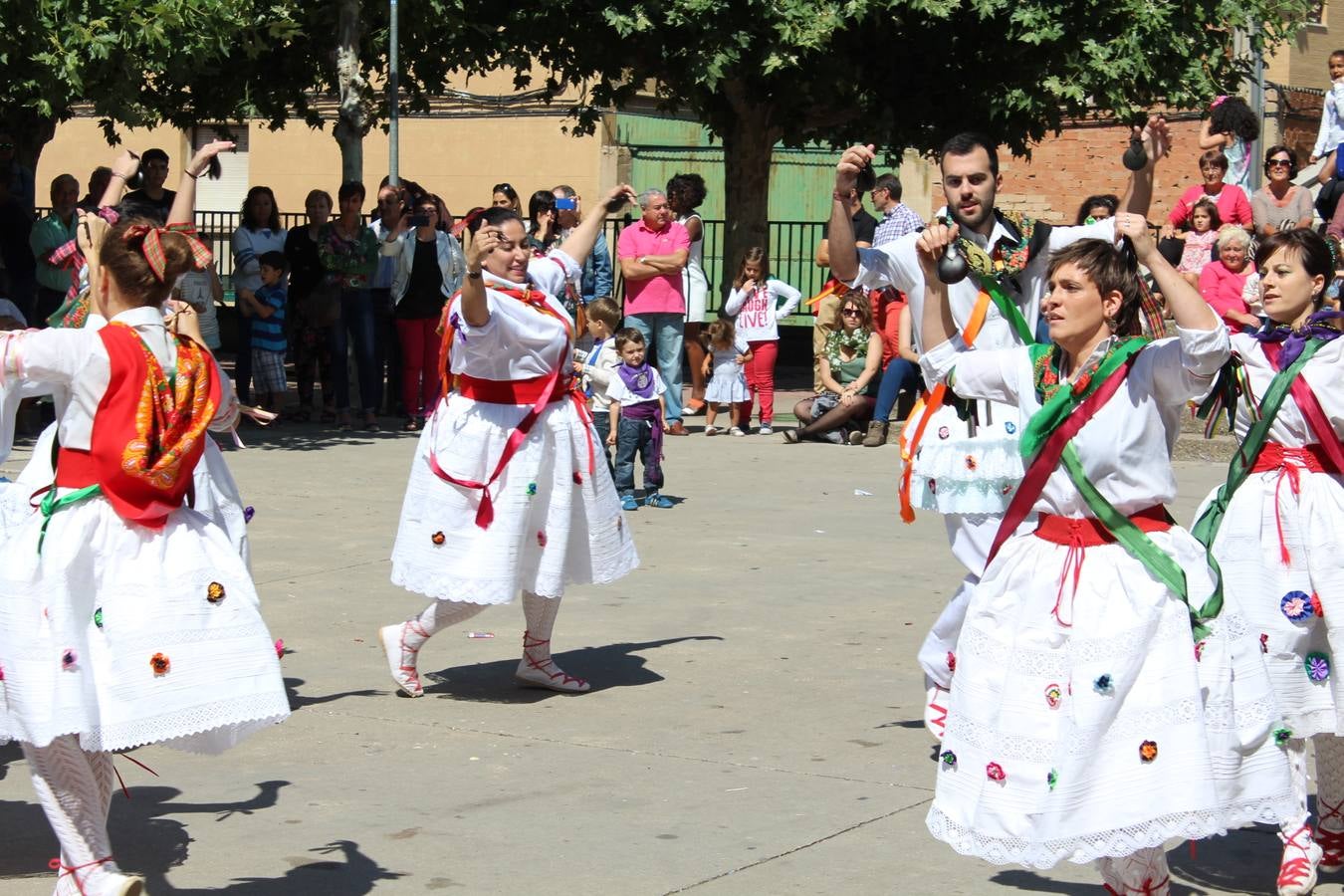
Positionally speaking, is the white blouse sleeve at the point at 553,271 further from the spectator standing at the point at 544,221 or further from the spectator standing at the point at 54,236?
the spectator standing at the point at 54,236

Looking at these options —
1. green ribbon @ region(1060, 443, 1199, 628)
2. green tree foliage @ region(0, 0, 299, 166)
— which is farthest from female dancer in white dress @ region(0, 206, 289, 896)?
green tree foliage @ region(0, 0, 299, 166)

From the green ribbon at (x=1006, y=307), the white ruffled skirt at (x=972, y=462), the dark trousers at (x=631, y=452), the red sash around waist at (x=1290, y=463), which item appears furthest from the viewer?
the dark trousers at (x=631, y=452)

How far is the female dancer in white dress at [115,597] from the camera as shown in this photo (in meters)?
4.55

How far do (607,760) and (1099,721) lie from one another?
2458mm

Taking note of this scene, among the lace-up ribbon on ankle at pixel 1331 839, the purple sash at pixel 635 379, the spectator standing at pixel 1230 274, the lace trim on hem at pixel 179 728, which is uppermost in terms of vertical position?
the spectator standing at pixel 1230 274

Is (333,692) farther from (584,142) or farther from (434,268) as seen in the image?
(584,142)

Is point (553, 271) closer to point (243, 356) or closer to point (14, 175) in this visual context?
point (243, 356)

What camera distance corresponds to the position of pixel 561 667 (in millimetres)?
7926

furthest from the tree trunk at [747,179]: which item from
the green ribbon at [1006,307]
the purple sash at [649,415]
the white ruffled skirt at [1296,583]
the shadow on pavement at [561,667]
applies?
the white ruffled skirt at [1296,583]

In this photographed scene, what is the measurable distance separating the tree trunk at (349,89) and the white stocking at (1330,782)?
520 inches

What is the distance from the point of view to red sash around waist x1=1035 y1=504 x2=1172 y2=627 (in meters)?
4.54

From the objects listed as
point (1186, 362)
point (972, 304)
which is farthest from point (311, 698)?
point (1186, 362)

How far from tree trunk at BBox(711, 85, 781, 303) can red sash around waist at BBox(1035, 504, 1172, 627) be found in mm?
15810

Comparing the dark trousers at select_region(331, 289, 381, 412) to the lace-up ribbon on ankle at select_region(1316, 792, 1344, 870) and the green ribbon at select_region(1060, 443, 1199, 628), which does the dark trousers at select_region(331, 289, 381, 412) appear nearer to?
the lace-up ribbon on ankle at select_region(1316, 792, 1344, 870)
